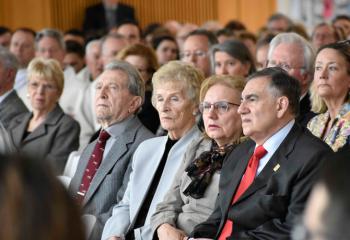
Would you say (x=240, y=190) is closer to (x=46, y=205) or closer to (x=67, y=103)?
(x=46, y=205)

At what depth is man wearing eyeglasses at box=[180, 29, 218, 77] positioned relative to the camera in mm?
6977

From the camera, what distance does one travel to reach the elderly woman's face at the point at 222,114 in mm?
4191

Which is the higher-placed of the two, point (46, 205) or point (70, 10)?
point (46, 205)

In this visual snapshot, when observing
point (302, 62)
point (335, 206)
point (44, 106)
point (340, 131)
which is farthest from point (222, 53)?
point (335, 206)

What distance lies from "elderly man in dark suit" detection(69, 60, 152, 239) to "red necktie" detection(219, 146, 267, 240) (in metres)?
1.03

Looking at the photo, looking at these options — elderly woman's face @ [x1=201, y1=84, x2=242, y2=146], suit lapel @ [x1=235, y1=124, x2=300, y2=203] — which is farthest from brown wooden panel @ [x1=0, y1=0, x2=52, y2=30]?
suit lapel @ [x1=235, y1=124, x2=300, y2=203]

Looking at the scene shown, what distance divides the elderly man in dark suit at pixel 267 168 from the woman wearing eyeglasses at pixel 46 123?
7.58ft

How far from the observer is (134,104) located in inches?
201

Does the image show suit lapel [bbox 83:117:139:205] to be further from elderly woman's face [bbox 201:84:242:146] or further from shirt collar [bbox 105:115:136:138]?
elderly woman's face [bbox 201:84:242:146]

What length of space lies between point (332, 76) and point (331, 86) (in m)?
0.05

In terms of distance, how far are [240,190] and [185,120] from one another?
3.15 ft

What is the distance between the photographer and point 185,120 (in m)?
4.60

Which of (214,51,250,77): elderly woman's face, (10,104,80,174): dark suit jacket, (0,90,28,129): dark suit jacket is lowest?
(10,104,80,174): dark suit jacket

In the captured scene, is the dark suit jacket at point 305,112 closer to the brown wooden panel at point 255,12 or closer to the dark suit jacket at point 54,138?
the dark suit jacket at point 54,138
